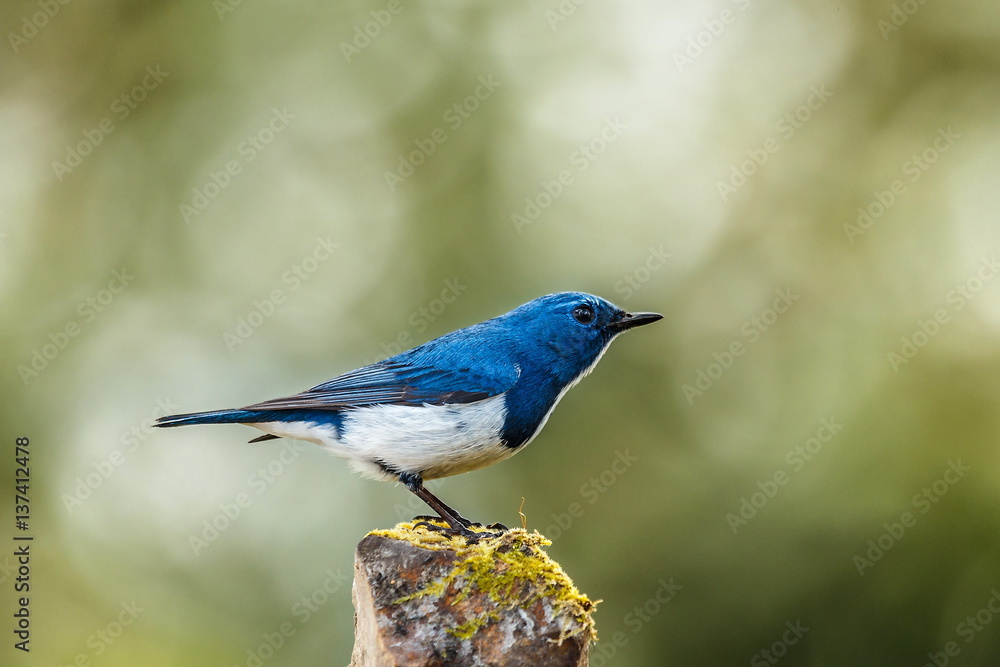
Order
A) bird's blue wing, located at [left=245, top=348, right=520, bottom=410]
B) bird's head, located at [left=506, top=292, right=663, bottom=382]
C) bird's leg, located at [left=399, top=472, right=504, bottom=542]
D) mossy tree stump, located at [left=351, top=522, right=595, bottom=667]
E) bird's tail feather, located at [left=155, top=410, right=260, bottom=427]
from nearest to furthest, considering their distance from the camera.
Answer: mossy tree stump, located at [left=351, top=522, right=595, bottom=667]
bird's leg, located at [left=399, top=472, right=504, bottom=542]
bird's tail feather, located at [left=155, top=410, right=260, bottom=427]
bird's blue wing, located at [left=245, top=348, right=520, bottom=410]
bird's head, located at [left=506, top=292, right=663, bottom=382]

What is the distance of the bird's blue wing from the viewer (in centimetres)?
571

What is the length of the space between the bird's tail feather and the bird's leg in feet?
3.56

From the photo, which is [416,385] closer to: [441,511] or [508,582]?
[441,511]

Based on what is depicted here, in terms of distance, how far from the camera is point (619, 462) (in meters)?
8.80

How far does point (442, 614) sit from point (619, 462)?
4.63m

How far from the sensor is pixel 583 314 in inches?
241

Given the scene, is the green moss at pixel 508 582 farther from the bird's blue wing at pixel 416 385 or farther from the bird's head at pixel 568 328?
the bird's head at pixel 568 328

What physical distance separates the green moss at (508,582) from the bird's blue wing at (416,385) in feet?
3.74

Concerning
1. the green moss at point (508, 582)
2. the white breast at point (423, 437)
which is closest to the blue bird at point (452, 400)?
the white breast at point (423, 437)

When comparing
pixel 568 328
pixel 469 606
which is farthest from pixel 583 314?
pixel 469 606

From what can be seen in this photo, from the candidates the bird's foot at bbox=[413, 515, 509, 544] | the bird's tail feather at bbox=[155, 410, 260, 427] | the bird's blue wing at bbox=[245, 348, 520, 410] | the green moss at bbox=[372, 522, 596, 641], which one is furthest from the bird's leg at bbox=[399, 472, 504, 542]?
the bird's tail feather at bbox=[155, 410, 260, 427]

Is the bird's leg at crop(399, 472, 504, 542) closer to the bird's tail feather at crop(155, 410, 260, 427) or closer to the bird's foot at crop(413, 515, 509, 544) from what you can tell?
the bird's foot at crop(413, 515, 509, 544)

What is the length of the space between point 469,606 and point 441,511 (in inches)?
42.9

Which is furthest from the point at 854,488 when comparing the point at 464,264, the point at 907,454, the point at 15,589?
the point at 15,589
